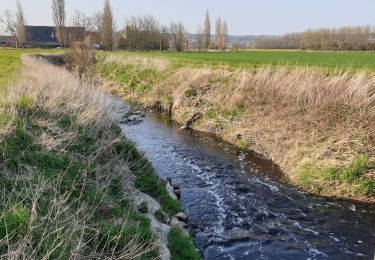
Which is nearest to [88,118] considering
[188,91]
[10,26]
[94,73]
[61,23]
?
[188,91]

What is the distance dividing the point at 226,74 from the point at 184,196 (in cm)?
1172

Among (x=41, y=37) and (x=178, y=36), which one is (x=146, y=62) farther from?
(x=41, y=37)

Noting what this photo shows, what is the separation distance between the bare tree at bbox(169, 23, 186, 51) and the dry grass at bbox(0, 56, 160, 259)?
216ft

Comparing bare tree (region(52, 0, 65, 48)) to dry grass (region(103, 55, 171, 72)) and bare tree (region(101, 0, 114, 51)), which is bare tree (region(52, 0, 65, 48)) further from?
dry grass (region(103, 55, 171, 72))

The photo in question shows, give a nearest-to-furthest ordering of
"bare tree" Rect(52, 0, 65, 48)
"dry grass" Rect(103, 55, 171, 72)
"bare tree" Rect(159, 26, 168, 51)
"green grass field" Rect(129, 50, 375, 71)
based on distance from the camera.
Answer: "green grass field" Rect(129, 50, 375, 71) < "dry grass" Rect(103, 55, 171, 72) < "bare tree" Rect(52, 0, 65, 48) < "bare tree" Rect(159, 26, 168, 51)

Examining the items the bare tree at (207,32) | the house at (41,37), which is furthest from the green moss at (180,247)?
the house at (41,37)

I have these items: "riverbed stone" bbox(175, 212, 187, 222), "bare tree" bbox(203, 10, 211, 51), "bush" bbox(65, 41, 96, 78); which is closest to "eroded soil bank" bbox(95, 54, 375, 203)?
"riverbed stone" bbox(175, 212, 187, 222)

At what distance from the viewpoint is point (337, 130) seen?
40.5ft

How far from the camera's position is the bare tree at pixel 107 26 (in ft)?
208

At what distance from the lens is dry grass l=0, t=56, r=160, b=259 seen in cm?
481

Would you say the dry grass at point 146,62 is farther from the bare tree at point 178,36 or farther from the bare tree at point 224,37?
the bare tree at point 224,37

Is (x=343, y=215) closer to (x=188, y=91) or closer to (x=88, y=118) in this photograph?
(x=88, y=118)

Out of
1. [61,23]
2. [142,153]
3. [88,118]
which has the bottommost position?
[142,153]

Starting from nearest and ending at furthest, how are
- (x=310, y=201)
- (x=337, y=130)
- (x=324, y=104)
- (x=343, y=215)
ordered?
(x=343, y=215) < (x=310, y=201) < (x=337, y=130) < (x=324, y=104)
